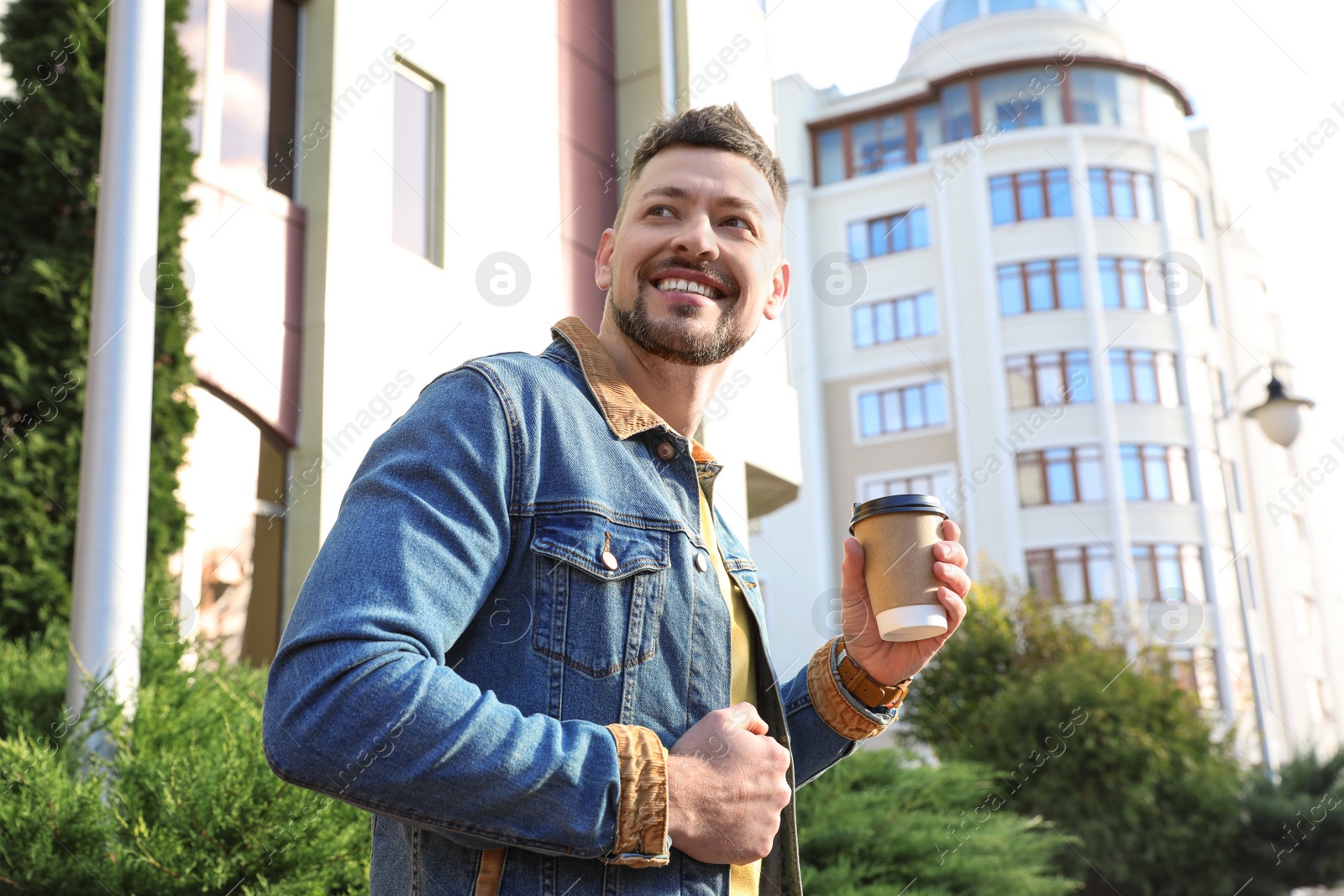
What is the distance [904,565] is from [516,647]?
79 centimetres

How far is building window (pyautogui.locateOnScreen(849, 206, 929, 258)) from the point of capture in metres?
40.3

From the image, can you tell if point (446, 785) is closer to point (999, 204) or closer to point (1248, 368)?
point (999, 204)

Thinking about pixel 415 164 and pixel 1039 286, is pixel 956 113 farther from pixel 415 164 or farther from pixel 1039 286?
pixel 415 164

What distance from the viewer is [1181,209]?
133ft

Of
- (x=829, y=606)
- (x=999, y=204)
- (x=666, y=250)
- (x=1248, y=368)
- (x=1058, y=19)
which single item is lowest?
(x=666, y=250)

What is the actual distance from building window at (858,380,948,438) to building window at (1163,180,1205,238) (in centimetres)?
974

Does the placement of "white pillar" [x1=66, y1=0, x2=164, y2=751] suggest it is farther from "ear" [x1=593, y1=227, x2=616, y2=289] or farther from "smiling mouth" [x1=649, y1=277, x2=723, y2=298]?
"smiling mouth" [x1=649, y1=277, x2=723, y2=298]

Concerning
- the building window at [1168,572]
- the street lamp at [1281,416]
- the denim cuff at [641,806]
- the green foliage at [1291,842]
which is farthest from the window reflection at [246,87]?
the building window at [1168,572]

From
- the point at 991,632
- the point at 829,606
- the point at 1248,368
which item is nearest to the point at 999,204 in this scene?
the point at 1248,368

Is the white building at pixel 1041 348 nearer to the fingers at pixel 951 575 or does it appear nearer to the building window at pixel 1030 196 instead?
the building window at pixel 1030 196

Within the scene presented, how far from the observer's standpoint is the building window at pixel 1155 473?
3650 cm

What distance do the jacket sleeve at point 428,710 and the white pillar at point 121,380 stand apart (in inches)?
111

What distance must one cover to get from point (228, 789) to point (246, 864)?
0.23 metres

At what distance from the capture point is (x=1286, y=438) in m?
15.6
